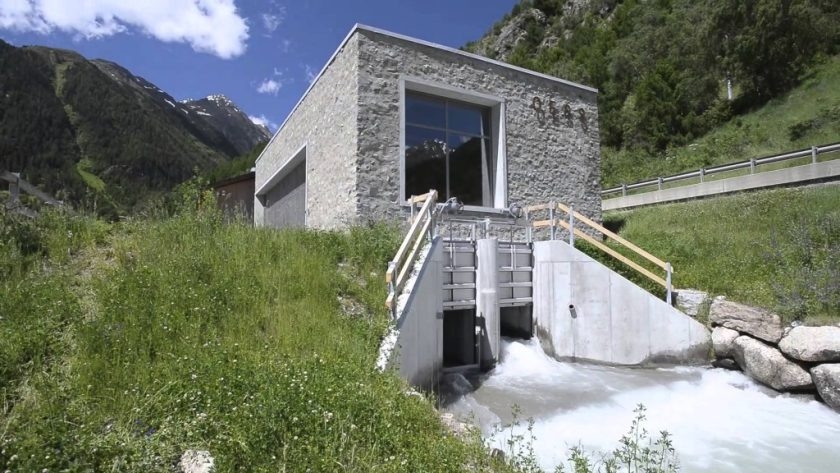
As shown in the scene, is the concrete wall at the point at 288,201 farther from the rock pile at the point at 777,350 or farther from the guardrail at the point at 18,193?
the rock pile at the point at 777,350

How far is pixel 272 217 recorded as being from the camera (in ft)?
66.4

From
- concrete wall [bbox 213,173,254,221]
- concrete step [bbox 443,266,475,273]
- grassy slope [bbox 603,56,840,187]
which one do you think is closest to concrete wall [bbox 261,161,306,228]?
concrete wall [bbox 213,173,254,221]

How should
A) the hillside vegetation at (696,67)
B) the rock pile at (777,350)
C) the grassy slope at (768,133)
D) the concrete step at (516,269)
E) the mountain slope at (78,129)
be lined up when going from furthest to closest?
the mountain slope at (78,129)
the hillside vegetation at (696,67)
the grassy slope at (768,133)
the concrete step at (516,269)
the rock pile at (777,350)

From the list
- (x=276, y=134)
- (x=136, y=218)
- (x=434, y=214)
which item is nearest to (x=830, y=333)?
(x=434, y=214)

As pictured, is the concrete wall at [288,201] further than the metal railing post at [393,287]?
Yes

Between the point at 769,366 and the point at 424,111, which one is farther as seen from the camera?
the point at 424,111

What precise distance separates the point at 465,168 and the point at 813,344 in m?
8.27

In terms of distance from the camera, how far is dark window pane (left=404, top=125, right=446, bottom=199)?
12.1 meters

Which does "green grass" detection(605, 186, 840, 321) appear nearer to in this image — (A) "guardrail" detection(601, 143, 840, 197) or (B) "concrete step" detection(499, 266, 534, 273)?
(A) "guardrail" detection(601, 143, 840, 197)

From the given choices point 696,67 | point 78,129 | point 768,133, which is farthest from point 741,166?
point 78,129

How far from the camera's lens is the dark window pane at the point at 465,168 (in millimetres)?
13000

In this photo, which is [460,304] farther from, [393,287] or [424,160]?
[424,160]

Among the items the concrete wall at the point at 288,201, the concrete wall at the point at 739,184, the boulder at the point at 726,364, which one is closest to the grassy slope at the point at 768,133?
the concrete wall at the point at 739,184

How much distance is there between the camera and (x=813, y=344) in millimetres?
7984
